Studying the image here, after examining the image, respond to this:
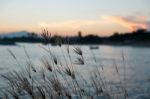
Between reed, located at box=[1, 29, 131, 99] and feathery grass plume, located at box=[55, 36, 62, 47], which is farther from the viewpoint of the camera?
feathery grass plume, located at box=[55, 36, 62, 47]

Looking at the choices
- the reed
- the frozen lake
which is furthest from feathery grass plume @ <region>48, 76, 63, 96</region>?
the frozen lake

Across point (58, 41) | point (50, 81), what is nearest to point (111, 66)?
point (58, 41)

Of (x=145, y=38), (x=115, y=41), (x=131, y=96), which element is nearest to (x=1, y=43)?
(x=115, y=41)

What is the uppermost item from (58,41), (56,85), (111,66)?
(58,41)

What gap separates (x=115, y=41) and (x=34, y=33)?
640 ft

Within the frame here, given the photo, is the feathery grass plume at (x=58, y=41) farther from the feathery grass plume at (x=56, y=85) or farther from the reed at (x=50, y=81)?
the feathery grass plume at (x=56, y=85)

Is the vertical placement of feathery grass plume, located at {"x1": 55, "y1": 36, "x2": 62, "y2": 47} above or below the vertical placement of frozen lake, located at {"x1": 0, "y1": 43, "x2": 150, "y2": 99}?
above

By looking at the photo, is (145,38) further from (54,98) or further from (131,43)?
(54,98)

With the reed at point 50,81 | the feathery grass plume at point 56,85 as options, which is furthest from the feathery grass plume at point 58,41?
the feathery grass plume at point 56,85

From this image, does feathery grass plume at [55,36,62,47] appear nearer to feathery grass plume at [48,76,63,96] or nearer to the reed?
the reed

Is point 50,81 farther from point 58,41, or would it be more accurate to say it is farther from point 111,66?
point 111,66

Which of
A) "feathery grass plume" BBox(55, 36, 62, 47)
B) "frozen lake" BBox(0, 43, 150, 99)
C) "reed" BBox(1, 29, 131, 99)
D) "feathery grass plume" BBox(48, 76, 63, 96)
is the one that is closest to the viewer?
"reed" BBox(1, 29, 131, 99)

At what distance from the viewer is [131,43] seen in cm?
18862

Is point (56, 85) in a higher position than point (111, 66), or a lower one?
higher
